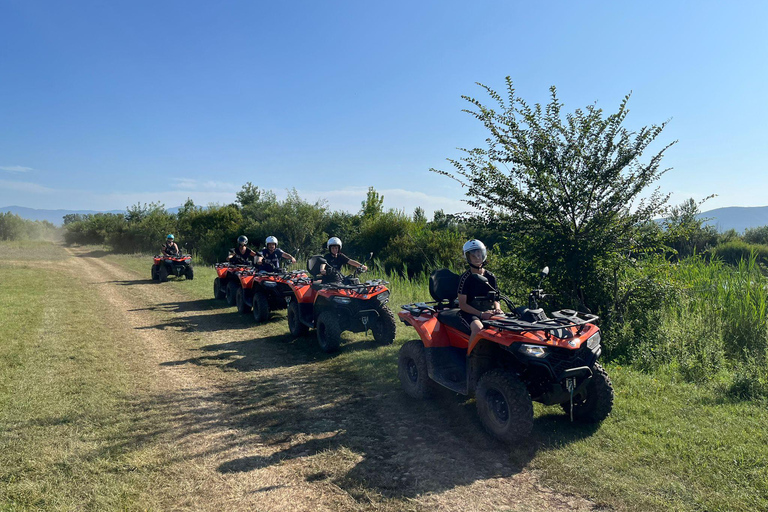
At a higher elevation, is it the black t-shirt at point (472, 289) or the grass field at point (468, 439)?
the black t-shirt at point (472, 289)

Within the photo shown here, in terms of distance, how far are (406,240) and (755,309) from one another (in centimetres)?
1607

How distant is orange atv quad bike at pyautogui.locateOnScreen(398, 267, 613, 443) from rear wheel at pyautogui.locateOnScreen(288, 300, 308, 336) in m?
3.92

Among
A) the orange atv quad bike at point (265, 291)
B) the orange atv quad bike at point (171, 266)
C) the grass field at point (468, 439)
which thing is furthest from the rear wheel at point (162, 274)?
the grass field at point (468, 439)

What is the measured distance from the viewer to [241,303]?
1146 centimetres

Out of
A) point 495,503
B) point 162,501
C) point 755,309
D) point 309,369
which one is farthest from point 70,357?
point 755,309

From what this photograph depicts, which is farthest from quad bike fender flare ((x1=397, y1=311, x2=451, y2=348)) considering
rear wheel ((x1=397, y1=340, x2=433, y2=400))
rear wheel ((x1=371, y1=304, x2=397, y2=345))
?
rear wheel ((x1=371, y1=304, x2=397, y2=345))

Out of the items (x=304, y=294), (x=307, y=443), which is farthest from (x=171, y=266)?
(x=307, y=443)

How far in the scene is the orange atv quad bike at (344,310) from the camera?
7562mm

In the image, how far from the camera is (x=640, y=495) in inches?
137

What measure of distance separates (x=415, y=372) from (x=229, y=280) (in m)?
8.39

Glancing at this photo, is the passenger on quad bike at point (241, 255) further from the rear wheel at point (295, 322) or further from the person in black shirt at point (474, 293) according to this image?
the person in black shirt at point (474, 293)

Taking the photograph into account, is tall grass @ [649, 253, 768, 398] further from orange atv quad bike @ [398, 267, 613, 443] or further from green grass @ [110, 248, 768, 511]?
orange atv quad bike @ [398, 267, 613, 443]

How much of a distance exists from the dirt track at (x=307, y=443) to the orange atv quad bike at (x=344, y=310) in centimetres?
47

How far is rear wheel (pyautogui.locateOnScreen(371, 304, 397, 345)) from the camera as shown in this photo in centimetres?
796
